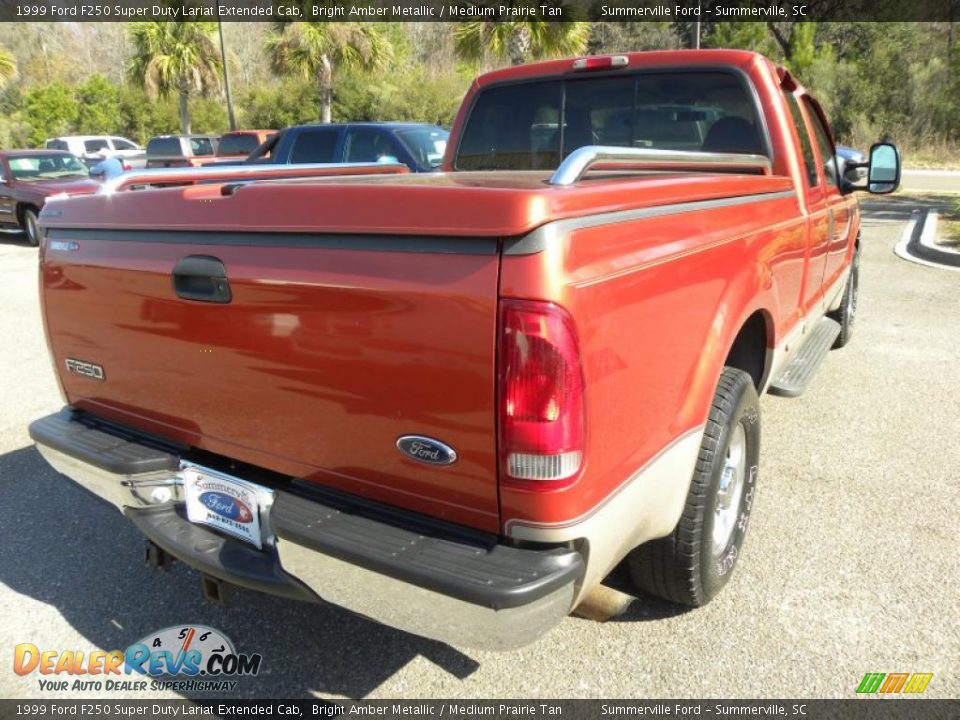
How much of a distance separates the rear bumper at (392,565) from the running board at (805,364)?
2140 mm

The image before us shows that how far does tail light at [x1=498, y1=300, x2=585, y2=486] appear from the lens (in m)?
1.63

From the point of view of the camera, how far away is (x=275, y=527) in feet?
6.50

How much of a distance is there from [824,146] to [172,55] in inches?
1184

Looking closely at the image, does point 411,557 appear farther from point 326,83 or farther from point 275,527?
point 326,83

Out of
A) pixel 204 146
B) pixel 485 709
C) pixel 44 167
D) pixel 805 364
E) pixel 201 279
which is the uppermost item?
pixel 204 146

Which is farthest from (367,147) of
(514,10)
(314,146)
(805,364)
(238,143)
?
(514,10)

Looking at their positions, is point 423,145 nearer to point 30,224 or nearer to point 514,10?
point 30,224

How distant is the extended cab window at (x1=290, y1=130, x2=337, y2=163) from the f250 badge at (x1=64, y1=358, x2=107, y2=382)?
7507mm

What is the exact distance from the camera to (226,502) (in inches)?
87.4

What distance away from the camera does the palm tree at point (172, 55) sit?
28.5 meters

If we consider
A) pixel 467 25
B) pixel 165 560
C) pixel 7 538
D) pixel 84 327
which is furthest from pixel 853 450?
pixel 467 25

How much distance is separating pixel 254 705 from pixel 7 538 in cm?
177

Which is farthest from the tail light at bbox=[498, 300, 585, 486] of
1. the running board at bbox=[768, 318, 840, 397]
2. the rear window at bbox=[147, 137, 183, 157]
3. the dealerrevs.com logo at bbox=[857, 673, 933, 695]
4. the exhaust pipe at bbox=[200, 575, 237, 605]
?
the rear window at bbox=[147, 137, 183, 157]

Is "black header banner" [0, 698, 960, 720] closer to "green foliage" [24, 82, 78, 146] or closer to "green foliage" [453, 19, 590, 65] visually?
"green foliage" [453, 19, 590, 65]
